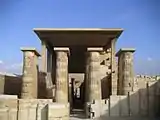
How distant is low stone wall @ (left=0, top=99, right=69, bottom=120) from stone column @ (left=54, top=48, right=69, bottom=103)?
4.23 m

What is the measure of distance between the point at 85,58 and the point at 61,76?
2.64 meters

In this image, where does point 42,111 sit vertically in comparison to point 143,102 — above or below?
below

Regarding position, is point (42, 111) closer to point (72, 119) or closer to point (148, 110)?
point (72, 119)

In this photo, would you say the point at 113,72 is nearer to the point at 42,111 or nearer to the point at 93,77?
the point at 93,77

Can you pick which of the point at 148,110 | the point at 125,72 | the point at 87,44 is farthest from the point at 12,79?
the point at 148,110

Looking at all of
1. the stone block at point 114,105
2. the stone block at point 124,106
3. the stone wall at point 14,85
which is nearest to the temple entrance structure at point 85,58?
the stone wall at point 14,85

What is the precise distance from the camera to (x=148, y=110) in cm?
1226

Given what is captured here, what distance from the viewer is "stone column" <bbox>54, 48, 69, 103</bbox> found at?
51.4 ft

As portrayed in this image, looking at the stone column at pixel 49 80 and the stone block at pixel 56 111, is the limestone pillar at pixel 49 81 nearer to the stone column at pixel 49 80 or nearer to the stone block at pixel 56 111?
the stone column at pixel 49 80

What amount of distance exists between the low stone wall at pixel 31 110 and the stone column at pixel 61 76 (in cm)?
423

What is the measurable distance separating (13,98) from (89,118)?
143 inches

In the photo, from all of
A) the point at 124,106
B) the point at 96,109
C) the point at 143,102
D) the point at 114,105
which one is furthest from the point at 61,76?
the point at 143,102

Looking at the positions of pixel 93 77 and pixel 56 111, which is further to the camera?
pixel 93 77

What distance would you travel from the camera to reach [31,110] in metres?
10.9
